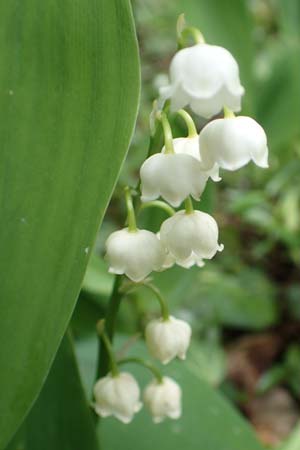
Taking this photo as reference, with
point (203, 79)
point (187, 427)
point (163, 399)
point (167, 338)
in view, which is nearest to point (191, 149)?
point (203, 79)

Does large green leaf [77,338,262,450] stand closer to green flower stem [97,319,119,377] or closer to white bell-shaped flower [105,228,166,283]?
green flower stem [97,319,119,377]

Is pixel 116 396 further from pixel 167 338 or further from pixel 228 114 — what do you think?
pixel 228 114

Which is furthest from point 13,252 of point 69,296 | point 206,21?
point 206,21

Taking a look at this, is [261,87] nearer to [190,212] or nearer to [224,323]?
[224,323]

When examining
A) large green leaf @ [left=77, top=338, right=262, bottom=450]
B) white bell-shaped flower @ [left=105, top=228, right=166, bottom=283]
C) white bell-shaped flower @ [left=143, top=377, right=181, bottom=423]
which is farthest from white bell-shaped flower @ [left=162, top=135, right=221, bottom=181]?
large green leaf @ [left=77, top=338, right=262, bottom=450]

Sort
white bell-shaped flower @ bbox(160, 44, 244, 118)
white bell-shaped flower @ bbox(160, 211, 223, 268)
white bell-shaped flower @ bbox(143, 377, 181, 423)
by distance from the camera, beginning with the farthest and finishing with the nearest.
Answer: white bell-shaped flower @ bbox(143, 377, 181, 423) < white bell-shaped flower @ bbox(160, 211, 223, 268) < white bell-shaped flower @ bbox(160, 44, 244, 118)
